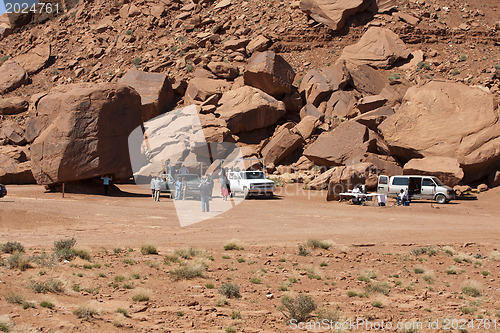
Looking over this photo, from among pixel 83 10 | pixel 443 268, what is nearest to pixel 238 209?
pixel 443 268

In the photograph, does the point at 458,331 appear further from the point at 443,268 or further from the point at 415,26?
the point at 415,26

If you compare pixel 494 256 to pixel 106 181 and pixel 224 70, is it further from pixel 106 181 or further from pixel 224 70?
pixel 224 70

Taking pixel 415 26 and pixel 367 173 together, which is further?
pixel 415 26

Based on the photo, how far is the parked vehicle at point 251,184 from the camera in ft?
102

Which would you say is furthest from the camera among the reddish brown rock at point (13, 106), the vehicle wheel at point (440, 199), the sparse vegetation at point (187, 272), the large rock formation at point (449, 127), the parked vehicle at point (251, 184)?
the reddish brown rock at point (13, 106)

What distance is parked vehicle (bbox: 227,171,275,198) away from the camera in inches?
1218

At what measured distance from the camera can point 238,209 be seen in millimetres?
25828

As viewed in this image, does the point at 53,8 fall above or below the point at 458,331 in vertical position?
above

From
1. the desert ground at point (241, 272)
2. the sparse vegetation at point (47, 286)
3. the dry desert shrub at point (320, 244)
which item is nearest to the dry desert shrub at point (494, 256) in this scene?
the desert ground at point (241, 272)

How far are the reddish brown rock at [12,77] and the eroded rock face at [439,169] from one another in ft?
157

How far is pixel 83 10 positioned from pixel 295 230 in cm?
6173

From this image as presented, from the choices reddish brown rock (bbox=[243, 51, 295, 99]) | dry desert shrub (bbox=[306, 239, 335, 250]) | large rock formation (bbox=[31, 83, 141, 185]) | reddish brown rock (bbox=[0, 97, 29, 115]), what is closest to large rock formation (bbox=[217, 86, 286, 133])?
reddish brown rock (bbox=[243, 51, 295, 99])

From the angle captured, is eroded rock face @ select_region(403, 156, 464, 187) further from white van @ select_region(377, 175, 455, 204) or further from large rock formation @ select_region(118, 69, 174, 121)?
large rock formation @ select_region(118, 69, 174, 121)

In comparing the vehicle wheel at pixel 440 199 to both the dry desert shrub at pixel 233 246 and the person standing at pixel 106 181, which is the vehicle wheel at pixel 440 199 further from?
the person standing at pixel 106 181
